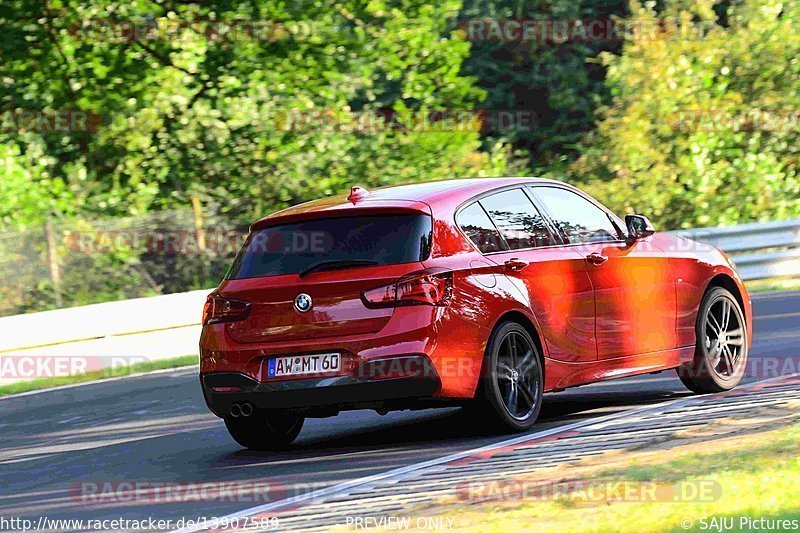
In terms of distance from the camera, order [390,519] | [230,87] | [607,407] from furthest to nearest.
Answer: [230,87] < [607,407] < [390,519]

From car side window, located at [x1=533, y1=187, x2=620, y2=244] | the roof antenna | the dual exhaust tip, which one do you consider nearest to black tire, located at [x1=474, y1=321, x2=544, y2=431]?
Answer: car side window, located at [x1=533, y1=187, x2=620, y2=244]

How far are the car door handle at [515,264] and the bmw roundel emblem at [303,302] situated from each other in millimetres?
1274

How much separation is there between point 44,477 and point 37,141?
1814 centimetres

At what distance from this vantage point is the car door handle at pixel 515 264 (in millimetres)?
9938

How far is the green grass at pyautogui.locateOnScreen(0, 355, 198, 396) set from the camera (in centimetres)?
1681

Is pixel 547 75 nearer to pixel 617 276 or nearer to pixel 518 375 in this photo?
pixel 617 276

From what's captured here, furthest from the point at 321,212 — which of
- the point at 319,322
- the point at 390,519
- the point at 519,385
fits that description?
the point at 390,519

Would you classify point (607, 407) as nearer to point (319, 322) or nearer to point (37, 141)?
point (319, 322)

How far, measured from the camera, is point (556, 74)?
1603 inches

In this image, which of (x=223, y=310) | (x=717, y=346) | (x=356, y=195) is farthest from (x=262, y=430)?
(x=717, y=346)

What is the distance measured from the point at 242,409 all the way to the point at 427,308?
1373mm

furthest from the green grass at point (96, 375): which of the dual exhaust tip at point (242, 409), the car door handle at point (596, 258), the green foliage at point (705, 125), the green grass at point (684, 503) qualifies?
the green foliage at point (705, 125)

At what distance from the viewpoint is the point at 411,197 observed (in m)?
9.95

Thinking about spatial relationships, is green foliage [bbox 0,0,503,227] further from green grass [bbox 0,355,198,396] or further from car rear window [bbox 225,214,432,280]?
car rear window [bbox 225,214,432,280]
